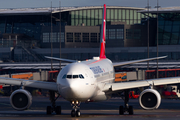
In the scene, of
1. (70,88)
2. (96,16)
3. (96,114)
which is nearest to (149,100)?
(96,114)

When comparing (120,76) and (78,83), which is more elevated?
(78,83)

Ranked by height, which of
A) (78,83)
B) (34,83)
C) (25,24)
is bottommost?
(34,83)

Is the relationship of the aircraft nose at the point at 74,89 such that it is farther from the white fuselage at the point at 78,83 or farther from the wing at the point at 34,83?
the wing at the point at 34,83

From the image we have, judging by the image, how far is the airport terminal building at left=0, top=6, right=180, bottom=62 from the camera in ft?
335

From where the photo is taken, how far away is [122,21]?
13100 cm

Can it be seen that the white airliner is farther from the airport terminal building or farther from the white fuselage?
the airport terminal building

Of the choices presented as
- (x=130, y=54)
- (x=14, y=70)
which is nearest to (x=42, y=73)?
(x=14, y=70)

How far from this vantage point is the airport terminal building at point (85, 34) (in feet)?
335

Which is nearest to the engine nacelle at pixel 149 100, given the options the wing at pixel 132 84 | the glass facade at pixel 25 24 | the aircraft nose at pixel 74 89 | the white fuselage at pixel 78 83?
the wing at pixel 132 84

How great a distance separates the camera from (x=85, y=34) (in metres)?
115

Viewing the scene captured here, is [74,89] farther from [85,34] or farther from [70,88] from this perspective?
[85,34]

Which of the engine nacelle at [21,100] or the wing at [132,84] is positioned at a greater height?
the wing at [132,84]

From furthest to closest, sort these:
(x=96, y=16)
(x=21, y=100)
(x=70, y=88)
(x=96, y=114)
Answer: (x=96, y=16)
(x=96, y=114)
(x=21, y=100)
(x=70, y=88)

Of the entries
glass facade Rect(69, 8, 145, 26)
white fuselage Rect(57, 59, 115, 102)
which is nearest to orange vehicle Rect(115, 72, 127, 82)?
white fuselage Rect(57, 59, 115, 102)
